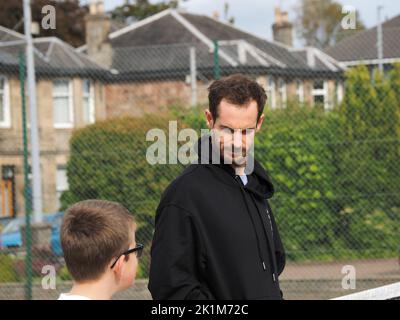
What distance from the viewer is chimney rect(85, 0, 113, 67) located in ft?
115

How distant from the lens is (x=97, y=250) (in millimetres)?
3199

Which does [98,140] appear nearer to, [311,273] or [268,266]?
[311,273]

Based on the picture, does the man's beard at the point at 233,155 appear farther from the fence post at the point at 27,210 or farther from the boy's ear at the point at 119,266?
the fence post at the point at 27,210

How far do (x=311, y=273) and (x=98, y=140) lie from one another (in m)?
3.73

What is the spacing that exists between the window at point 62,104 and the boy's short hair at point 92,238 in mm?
23920

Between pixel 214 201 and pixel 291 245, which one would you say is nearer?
pixel 214 201

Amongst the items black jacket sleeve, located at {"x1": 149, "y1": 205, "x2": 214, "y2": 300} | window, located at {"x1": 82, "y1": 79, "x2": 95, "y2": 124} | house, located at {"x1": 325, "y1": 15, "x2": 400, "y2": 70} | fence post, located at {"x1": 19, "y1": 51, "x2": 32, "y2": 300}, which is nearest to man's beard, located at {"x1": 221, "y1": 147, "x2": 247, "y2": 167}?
black jacket sleeve, located at {"x1": 149, "y1": 205, "x2": 214, "y2": 300}

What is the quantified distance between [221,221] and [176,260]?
225 mm

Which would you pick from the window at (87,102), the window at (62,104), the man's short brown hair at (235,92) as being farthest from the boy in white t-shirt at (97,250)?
the window at (62,104)

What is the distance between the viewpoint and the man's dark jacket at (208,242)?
346 cm

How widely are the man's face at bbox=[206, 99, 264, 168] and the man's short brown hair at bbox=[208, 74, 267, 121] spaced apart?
0.7 inches

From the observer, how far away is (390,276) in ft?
34.5

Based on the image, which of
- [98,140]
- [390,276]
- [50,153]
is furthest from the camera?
[50,153]
